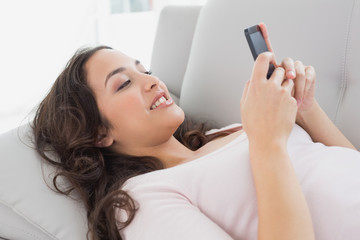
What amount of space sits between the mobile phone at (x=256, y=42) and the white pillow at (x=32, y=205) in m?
0.60

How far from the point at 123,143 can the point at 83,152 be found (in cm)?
12

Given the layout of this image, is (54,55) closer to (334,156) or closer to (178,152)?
(178,152)

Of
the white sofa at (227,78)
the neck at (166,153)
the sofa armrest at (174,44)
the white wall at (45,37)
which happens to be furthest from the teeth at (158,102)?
the white wall at (45,37)

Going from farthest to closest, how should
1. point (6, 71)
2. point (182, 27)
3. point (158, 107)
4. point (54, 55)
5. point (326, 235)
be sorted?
point (54, 55) → point (6, 71) → point (182, 27) → point (158, 107) → point (326, 235)

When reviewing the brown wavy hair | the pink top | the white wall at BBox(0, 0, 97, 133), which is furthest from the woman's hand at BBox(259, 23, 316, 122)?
the white wall at BBox(0, 0, 97, 133)

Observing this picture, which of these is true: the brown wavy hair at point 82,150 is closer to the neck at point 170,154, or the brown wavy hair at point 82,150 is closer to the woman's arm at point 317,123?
the neck at point 170,154

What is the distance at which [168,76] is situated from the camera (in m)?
1.72

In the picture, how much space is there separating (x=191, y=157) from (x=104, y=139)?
0.27 m

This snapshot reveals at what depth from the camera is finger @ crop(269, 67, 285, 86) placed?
2.65 ft

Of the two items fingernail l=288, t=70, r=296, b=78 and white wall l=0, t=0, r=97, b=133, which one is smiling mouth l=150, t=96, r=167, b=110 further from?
white wall l=0, t=0, r=97, b=133

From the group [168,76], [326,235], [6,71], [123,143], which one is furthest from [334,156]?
[6,71]

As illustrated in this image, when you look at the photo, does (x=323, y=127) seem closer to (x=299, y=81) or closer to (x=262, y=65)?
(x=299, y=81)

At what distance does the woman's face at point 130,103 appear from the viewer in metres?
1.11

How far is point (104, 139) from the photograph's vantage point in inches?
46.7
